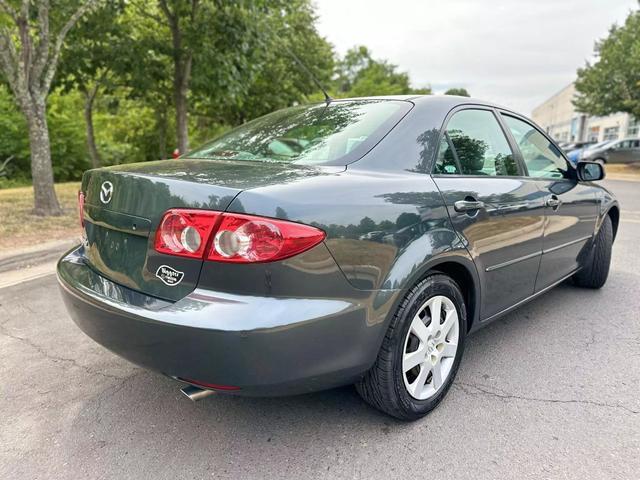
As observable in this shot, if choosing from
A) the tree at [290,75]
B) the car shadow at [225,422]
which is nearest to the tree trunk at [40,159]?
the car shadow at [225,422]

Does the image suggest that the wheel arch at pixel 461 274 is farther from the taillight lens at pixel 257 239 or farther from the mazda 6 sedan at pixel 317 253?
the taillight lens at pixel 257 239

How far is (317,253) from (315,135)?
0.99m

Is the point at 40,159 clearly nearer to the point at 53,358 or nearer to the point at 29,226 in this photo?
the point at 29,226

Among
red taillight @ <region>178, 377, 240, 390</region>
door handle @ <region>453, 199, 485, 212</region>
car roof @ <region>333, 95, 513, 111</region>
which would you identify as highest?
car roof @ <region>333, 95, 513, 111</region>

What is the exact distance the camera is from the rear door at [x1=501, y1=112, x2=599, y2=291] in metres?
3.23

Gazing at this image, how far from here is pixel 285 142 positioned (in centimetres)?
265

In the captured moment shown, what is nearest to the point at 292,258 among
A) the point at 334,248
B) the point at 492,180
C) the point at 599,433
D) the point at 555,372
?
the point at 334,248

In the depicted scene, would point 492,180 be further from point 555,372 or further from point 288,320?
point 288,320

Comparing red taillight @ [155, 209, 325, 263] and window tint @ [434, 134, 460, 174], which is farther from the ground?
window tint @ [434, 134, 460, 174]

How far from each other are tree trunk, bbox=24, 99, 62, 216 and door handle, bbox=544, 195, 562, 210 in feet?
22.5

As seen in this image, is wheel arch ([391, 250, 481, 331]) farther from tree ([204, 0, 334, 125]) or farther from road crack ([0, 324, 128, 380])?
tree ([204, 0, 334, 125])

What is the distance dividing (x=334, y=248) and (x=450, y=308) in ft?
2.89

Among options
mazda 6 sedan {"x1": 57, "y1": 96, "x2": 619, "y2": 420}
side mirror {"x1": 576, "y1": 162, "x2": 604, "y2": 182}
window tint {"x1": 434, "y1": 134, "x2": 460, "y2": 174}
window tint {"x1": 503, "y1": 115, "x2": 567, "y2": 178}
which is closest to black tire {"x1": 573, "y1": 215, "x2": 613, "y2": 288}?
side mirror {"x1": 576, "y1": 162, "x2": 604, "y2": 182}

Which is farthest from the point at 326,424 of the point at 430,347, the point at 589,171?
the point at 589,171
